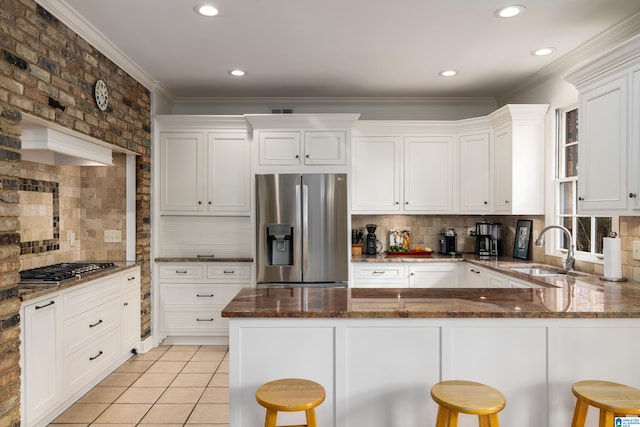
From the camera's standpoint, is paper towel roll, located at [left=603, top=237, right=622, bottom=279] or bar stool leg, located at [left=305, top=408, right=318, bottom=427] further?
paper towel roll, located at [left=603, top=237, right=622, bottom=279]

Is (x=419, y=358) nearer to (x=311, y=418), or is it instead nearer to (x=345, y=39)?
(x=311, y=418)

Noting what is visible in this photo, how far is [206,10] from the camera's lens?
2709 millimetres

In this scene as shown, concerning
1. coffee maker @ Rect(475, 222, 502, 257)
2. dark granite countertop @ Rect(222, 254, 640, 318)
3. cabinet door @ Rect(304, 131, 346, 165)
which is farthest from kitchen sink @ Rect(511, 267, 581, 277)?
cabinet door @ Rect(304, 131, 346, 165)

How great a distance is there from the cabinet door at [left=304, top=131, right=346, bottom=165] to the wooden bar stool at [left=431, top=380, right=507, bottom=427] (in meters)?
2.80

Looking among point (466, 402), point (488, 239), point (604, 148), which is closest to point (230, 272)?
point (488, 239)

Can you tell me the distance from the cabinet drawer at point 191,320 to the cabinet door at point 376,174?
1818 millimetres

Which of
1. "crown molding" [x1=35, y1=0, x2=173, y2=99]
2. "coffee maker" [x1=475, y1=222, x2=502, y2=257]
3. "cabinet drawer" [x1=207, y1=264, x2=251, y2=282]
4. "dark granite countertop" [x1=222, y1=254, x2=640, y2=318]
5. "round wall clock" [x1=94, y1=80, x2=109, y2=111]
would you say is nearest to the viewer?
"dark granite countertop" [x1=222, y1=254, x2=640, y2=318]

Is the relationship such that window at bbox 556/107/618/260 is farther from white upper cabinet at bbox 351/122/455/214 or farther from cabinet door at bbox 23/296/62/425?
cabinet door at bbox 23/296/62/425

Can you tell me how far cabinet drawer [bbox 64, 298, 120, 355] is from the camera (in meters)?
2.93

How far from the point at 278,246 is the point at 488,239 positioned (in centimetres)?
221

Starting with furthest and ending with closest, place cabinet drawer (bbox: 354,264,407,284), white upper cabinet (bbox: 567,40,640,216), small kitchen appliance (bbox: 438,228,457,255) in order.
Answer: small kitchen appliance (bbox: 438,228,457,255)
cabinet drawer (bbox: 354,264,407,284)
white upper cabinet (bbox: 567,40,640,216)

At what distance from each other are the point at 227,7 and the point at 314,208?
6.46 feet

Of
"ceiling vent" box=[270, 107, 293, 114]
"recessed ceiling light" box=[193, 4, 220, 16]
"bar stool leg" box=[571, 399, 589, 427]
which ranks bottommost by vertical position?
"bar stool leg" box=[571, 399, 589, 427]

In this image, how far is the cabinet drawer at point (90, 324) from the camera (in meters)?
2.93
